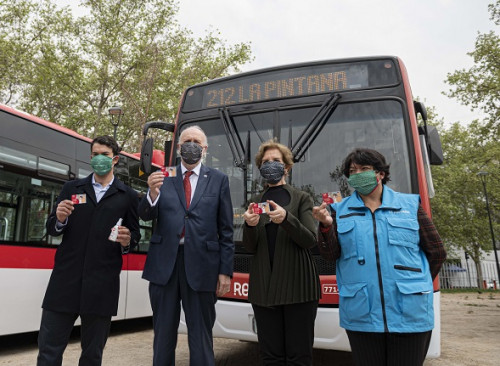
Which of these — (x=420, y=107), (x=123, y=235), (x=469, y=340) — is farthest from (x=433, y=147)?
(x=469, y=340)

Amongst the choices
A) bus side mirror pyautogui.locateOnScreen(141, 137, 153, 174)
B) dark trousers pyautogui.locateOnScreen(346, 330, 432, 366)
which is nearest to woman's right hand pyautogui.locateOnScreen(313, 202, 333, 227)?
dark trousers pyautogui.locateOnScreen(346, 330, 432, 366)

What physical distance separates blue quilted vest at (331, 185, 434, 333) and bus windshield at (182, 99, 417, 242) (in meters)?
1.64

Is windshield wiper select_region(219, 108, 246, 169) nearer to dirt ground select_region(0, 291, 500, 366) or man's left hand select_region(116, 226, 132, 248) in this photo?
man's left hand select_region(116, 226, 132, 248)

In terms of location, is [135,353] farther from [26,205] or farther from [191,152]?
[191,152]

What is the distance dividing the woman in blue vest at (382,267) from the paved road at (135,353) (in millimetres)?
3381

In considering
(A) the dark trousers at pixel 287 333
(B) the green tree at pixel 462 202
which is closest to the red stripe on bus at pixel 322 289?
(A) the dark trousers at pixel 287 333

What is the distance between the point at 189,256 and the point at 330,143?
2.10 metres

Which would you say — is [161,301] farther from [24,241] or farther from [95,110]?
[95,110]

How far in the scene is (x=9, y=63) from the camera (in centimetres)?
1730

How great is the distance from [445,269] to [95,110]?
94.4ft

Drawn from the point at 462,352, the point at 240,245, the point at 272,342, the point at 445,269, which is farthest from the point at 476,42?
the point at 445,269

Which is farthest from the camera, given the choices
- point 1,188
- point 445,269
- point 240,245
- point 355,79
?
point 445,269

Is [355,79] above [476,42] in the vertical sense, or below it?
below

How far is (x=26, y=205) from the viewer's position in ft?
20.0
